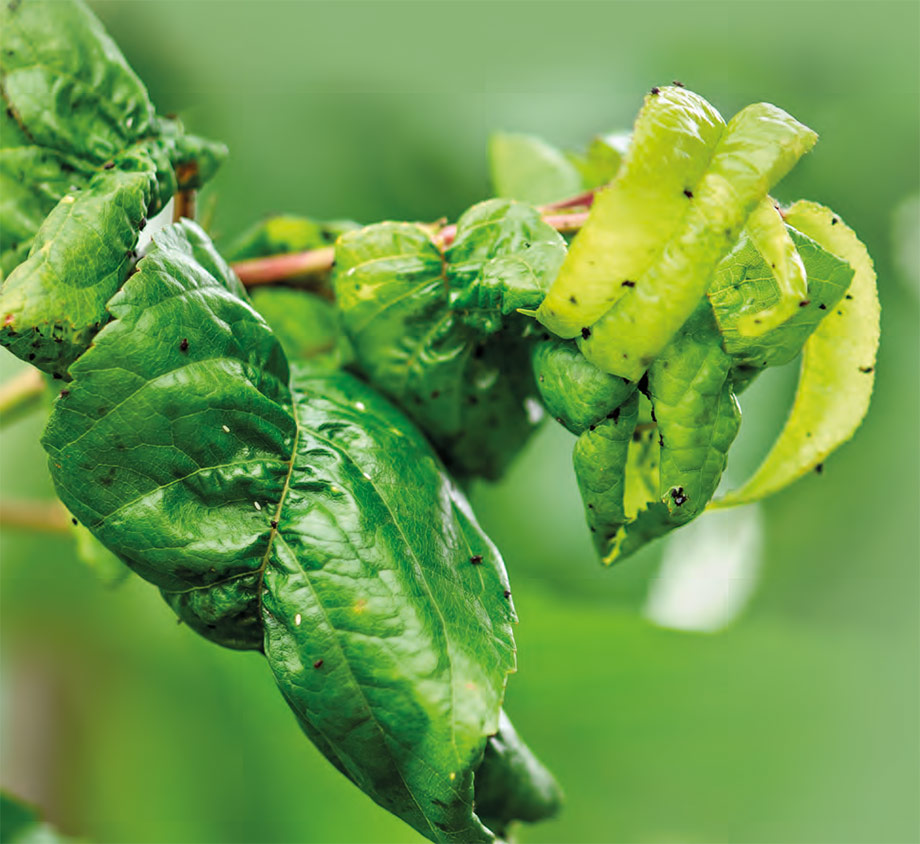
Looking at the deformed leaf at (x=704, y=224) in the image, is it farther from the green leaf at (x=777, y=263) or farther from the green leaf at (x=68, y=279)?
the green leaf at (x=68, y=279)

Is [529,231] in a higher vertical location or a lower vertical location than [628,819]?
higher

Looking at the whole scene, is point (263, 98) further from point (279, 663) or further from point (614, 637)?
point (279, 663)

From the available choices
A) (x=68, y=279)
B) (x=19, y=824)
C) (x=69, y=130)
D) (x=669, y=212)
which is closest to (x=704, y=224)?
(x=669, y=212)

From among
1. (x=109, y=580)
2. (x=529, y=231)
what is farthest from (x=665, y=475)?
(x=109, y=580)

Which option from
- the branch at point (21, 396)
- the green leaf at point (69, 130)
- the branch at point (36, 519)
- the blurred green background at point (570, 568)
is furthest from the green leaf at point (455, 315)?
the blurred green background at point (570, 568)

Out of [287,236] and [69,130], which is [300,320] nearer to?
[287,236]
